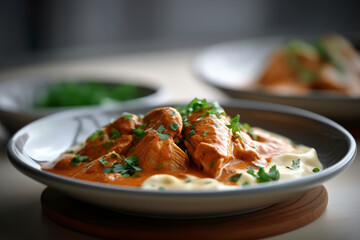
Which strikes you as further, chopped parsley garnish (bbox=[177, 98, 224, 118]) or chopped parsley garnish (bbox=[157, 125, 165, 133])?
chopped parsley garnish (bbox=[177, 98, 224, 118])

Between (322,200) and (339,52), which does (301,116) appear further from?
(339,52)

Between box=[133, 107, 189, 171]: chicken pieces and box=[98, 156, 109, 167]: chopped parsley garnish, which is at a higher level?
box=[133, 107, 189, 171]: chicken pieces

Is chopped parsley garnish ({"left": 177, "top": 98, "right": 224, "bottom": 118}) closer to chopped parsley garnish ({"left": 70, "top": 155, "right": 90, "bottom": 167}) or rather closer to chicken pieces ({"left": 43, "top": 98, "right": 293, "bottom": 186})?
chicken pieces ({"left": 43, "top": 98, "right": 293, "bottom": 186})

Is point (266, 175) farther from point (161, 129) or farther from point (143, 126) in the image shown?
point (143, 126)

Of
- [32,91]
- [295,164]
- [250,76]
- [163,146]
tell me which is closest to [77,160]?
[163,146]

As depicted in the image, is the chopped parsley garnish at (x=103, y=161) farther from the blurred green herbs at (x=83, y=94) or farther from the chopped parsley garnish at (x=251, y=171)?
the blurred green herbs at (x=83, y=94)

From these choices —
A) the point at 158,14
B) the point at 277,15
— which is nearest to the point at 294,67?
the point at 158,14

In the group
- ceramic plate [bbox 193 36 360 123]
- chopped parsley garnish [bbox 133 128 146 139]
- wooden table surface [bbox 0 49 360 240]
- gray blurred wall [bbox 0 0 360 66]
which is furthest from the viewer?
gray blurred wall [bbox 0 0 360 66]

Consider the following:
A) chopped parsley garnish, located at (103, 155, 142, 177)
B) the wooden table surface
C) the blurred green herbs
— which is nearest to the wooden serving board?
the wooden table surface

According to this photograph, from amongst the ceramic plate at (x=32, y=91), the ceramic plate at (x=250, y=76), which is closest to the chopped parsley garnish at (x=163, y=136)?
the ceramic plate at (x=32, y=91)
